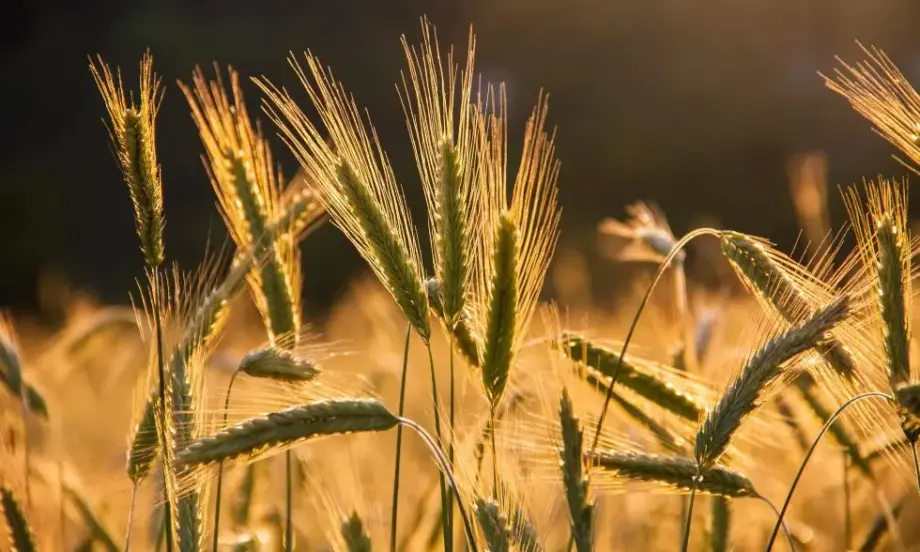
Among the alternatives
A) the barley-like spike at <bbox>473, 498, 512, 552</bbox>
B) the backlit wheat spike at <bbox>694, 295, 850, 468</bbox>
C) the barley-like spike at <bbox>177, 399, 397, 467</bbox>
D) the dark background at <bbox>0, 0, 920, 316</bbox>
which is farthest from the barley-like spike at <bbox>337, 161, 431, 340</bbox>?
the dark background at <bbox>0, 0, 920, 316</bbox>

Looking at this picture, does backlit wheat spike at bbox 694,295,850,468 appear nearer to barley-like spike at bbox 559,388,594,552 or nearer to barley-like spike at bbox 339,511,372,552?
barley-like spike at bbox 559,388,594,552

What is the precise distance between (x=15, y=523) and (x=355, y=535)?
2.00 ft

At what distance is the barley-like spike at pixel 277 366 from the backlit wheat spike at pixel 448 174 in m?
0.25

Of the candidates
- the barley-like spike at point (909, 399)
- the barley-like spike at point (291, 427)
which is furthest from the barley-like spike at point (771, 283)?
the barley-like spike at point (291, 427)

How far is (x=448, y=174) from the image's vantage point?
64.5 inches

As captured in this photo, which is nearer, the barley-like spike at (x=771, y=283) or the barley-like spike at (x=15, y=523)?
the barley-like spike at (x=771, y=283)

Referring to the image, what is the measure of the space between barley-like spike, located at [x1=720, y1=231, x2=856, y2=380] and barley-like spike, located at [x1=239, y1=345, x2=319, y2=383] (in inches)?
28.0

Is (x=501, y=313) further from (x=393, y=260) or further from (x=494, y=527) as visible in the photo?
(x=494, y=527)

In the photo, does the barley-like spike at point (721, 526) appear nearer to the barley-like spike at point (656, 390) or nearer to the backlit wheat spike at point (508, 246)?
the barley-like spike at point (656, 390)

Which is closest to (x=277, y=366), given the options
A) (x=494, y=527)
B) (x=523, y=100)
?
(x=494, y=527)

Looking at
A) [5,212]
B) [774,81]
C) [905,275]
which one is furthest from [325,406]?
[774,81]

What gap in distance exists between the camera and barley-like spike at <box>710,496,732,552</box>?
2059 mm

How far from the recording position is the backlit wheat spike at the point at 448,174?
1.57 meters

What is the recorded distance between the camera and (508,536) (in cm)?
141
